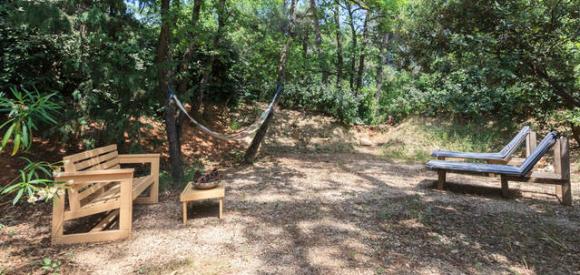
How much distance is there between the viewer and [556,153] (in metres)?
3.49

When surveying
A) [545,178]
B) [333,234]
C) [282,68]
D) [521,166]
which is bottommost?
[333,234]

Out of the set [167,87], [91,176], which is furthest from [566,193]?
[167,87]

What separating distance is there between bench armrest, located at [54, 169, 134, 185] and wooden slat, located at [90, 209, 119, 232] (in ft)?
1.62

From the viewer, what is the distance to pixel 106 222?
2793 millimetres

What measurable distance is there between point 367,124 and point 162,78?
6.50 m

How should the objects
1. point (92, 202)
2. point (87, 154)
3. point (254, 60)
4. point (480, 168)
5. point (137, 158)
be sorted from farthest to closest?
point (254, 60) → point (480, 168) → point (137, 158) → point (87, 154) → point (92, 202)

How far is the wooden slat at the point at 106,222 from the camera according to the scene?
2661mm

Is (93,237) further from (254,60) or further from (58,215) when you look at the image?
(254,60)

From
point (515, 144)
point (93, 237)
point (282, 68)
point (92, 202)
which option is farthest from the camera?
point (282, 68)

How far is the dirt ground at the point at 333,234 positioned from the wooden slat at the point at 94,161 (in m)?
0.60

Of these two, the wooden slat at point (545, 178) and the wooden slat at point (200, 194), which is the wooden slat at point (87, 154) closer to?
the wooden slat at point (200, 194)

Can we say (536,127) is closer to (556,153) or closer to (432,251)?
(556,153)

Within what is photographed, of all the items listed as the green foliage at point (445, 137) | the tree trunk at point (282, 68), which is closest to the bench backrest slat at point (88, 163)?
the tree trunk at point (282, 68)

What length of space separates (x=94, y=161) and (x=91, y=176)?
510 mm
